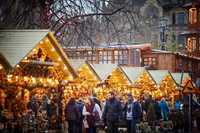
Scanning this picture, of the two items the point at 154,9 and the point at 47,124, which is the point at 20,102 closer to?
the point at 47,124

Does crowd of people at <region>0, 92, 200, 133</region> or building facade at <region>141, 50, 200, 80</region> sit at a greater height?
building facade at <region>141, 50, 200, 80</region>

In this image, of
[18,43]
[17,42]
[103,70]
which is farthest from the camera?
[103,70]

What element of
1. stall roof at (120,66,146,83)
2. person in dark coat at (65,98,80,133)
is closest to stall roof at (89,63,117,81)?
stall roof at (120,66,146,83)

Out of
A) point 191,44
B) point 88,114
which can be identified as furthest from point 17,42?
point 191,44

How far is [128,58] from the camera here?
54.6m

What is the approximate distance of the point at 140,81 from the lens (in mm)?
37812

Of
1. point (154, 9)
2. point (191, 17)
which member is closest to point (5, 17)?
point (191, 17)

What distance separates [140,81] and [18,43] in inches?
682

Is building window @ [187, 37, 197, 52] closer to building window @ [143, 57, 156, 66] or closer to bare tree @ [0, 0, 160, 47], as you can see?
building window @ [143, 57, 156, 66]

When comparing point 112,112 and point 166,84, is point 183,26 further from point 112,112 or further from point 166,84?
point 112,112

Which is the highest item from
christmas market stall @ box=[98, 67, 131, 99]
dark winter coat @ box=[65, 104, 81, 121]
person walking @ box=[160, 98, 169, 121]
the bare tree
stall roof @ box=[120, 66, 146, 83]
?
the bare tree

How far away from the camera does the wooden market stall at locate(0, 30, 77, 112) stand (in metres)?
21.0

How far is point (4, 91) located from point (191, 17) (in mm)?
59797

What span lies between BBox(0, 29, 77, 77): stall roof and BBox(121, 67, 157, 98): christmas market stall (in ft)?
44.2
